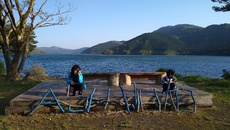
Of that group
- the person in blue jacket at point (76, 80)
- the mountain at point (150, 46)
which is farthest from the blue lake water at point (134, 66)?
the mountain at point (150, 46)

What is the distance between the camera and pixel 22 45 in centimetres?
1432

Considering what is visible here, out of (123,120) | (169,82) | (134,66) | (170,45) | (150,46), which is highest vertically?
(170,45)

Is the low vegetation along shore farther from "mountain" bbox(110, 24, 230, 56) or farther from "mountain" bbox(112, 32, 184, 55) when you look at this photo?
"mountain" bbox(112, 32, 184, 55)

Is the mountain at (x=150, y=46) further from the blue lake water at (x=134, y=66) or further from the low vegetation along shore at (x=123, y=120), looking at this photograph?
the low vegetation along shore at (x=123, y=120)

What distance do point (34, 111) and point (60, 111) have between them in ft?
2.40

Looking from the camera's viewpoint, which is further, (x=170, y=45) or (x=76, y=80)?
(x=170, y=45)

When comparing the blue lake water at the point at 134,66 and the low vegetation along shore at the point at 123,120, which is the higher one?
the low vegetation along shore at the point at 123,120

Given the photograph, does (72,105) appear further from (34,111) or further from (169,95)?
(169,95)

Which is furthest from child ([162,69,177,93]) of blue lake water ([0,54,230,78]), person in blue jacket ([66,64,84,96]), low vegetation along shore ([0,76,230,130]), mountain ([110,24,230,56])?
mountain ([110,24,230,56])

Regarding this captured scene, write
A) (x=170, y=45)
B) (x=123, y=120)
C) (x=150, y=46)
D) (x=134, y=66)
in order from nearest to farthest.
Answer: (x=123, y=120)
(x=134, y=66)
(x=150, y=46)
(x=170, y=45)

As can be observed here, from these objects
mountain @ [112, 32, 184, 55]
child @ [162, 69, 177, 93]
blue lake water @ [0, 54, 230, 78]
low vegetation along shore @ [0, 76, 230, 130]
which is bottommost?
blue lake water @ [0, 54, 230, 78]

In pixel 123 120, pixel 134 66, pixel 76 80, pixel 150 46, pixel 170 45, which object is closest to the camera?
pixel 123 120

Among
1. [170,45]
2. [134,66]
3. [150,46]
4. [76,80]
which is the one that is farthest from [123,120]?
[170,45]

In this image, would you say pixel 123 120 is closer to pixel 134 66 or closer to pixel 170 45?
pixel 134 66
